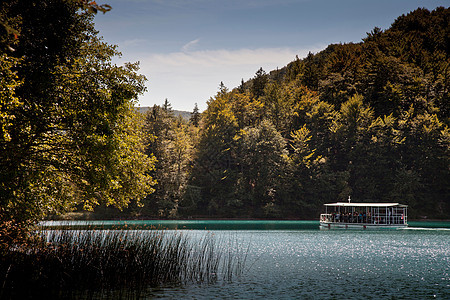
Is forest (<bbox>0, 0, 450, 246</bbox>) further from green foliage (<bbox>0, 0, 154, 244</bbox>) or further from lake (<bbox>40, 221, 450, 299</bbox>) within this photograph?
green foliage (<bbox>0, 0, 154, 244</bbox>)

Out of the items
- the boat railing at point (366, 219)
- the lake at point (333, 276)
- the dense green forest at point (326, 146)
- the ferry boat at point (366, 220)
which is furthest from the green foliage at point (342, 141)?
the lake at point (333, 276)

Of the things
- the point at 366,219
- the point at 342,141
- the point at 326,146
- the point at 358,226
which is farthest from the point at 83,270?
the point at 326,146

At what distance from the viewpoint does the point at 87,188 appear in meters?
18.4

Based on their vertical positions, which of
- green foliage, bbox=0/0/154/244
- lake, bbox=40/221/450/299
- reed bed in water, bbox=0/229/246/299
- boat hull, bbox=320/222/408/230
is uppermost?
green foliage, bbox=0/0/154/244

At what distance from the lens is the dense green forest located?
2825 inches

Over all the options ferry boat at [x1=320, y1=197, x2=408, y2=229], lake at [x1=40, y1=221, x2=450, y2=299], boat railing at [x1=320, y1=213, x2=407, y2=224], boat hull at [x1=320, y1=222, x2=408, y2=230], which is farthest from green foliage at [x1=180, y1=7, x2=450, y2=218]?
lake at [x1=40, y1=221, x2=450, y2=299]

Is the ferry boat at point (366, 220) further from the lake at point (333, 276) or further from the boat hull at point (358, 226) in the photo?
the lake at point (333, 276)

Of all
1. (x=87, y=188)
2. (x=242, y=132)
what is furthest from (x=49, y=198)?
(x=242, y=132)

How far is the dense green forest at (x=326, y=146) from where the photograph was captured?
235 ft

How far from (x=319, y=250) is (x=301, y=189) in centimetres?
4725

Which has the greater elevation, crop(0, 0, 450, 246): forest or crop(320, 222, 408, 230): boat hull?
crop(0, 0, 450, 246): forest

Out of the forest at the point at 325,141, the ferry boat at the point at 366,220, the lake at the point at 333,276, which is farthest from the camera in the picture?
the forest at the point at 325,141

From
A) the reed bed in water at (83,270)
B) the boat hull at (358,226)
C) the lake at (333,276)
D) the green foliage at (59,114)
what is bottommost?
the boat hull at (358,226)

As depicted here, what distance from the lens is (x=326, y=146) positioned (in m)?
78.1
